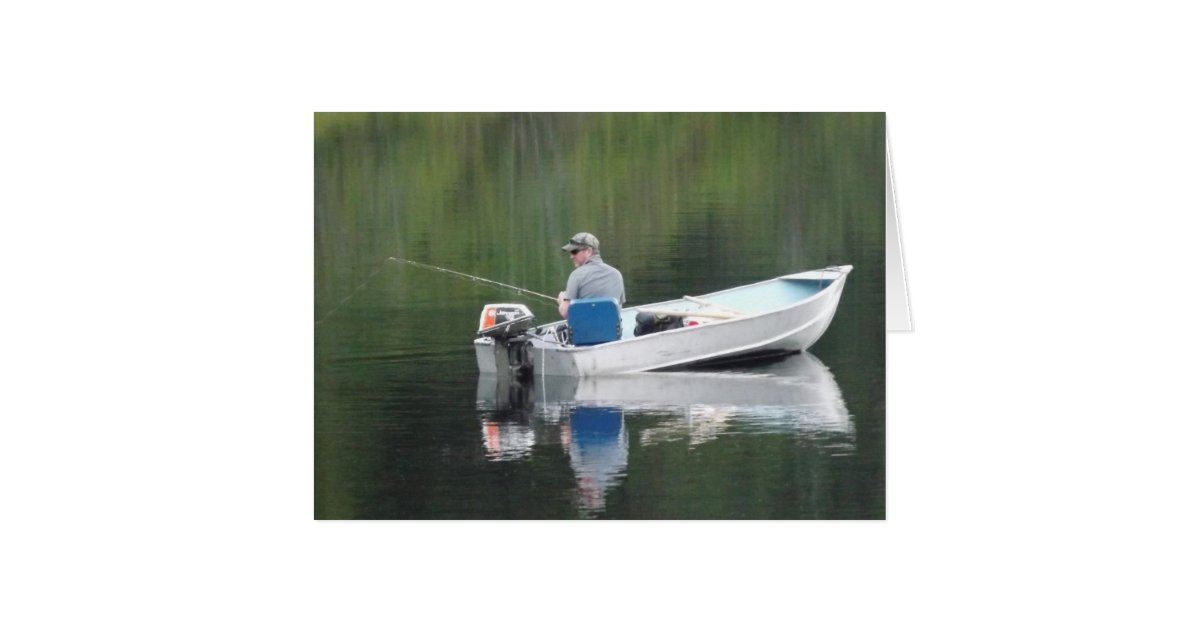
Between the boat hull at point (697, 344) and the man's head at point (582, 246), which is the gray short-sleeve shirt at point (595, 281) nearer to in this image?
the man's head at point (582, 246)

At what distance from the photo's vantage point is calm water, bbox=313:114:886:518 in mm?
8055

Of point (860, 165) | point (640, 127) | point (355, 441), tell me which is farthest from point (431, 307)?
→ point (860, 165)

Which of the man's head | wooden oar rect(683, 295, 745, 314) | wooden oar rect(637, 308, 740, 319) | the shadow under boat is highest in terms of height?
the man's head

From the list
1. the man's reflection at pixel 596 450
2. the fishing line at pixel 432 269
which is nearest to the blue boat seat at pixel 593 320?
the fishing line at pixel 432 269

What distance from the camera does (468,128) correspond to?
8117 millimetres

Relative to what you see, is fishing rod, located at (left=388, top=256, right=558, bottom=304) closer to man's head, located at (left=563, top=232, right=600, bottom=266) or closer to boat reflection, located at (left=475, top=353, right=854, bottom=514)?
man's head, located at (left=563, top=232, right=600, bottom=266)

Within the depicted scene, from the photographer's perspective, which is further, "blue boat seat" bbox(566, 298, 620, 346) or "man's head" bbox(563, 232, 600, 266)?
"blue boat seat" bbox(566, 298, 620, 346)

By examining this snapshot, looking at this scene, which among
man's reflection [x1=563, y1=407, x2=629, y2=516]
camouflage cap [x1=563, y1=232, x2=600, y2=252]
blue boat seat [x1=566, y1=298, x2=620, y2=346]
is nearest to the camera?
man's reflection [x1=563, y1=407, x2=629, y2=516]

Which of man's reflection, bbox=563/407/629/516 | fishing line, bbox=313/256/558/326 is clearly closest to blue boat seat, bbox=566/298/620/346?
fishing line, bbox=313/256/558/326

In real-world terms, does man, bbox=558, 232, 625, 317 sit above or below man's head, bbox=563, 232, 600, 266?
below

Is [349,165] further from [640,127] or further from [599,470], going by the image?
[599,470]

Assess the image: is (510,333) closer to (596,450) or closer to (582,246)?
(582,246)

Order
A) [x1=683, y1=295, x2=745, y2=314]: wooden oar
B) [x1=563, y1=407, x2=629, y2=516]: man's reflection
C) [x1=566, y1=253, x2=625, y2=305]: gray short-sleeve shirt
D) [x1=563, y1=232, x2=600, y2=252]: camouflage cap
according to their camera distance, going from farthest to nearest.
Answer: [x1=683, y1=295, x2=745, y2=314]: wooden oar, [x1=566, y1=253, x2=625, y2=305]: gray short-sleeve shirt, [x1=563, y1=232, x2=600, y2=252]: camouflage cap, [x1=563, y1=407, x2=629, y2=516]: man's reflection

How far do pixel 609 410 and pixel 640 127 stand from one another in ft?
5.24
